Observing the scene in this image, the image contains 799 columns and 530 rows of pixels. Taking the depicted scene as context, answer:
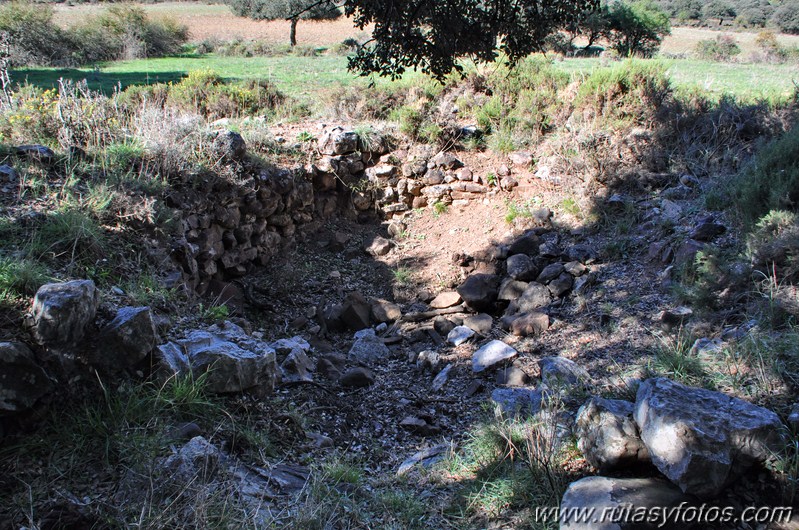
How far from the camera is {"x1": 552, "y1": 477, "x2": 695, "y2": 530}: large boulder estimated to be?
2.29 meters

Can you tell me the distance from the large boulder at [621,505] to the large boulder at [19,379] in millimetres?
2594

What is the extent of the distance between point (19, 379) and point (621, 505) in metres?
2.86

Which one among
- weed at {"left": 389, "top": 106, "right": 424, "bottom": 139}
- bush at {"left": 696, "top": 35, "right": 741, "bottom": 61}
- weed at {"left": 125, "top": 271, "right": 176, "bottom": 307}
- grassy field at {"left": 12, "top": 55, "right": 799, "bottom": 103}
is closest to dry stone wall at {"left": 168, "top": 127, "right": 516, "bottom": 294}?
weed at {"left": 389, "top": 106, "right": 424, "bottom": 139}

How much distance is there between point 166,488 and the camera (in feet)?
8.20

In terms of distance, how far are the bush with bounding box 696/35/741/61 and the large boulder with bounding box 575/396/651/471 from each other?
907 inches

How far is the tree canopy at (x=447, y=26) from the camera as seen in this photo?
Result: 4.40 metres

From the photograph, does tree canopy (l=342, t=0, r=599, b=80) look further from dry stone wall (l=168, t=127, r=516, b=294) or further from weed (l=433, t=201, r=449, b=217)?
weed (l=433, t=201, r=449, b=217)

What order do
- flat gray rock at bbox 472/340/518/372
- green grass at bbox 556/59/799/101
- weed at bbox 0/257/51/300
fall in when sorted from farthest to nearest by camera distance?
green grass at bbox 556/59/799/101, flat gray rock at bbox 472/340/518/372, weed at bbox 0/257/51/300

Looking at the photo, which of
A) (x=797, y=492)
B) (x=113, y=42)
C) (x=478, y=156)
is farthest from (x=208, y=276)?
(x=113, y=42)

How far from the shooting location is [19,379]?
2623mm

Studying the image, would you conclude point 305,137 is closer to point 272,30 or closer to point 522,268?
point 522,268

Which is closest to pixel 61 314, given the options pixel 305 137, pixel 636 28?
pixel 305 137

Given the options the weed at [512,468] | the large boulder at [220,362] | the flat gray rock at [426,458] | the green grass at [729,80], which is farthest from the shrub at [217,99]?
the weed at [512,468]

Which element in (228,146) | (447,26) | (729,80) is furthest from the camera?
(729,80)
